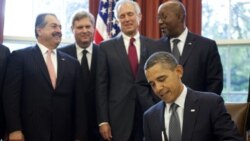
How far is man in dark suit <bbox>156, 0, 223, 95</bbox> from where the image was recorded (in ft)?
12.3

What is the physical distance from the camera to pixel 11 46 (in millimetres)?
5555

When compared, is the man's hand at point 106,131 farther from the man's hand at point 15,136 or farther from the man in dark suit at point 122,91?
the man's hand at point 15,136

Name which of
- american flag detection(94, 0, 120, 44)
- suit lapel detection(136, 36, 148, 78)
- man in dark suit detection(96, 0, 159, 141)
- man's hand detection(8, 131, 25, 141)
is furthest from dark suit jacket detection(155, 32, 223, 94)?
american flag detection(94, 0, 120, 44)

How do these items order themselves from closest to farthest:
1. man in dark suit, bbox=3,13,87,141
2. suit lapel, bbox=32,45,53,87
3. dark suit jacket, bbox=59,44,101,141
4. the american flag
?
1. man in dark suit, bbox=3,13,87,141
2. suit lapel, bbox=32,45,53,87
3. dark suit jacket, bbox=59,44,101,141
4. the american flag

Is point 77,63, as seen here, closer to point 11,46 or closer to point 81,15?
point 81,15

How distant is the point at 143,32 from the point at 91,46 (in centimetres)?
158

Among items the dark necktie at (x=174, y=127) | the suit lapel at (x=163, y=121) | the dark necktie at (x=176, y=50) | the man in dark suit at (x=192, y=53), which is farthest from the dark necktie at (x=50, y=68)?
the dark necktie at (x=174, y=127)

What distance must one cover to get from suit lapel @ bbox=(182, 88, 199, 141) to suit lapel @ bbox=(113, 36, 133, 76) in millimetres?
1172

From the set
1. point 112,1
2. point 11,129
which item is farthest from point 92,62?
point 112,1

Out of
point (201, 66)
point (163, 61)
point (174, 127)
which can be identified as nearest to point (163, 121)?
point (174, 127)

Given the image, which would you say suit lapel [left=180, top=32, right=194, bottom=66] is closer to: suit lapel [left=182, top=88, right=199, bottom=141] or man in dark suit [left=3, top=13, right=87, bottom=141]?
man in dark suit [left=3, top=13, right=87, bottom=141]

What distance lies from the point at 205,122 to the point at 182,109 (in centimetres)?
17

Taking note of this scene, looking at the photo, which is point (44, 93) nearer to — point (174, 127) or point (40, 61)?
point (40, 61)

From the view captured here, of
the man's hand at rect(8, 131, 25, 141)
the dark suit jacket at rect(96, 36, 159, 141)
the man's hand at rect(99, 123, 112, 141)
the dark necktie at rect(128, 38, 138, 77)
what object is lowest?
the man's hand at rect(99, 123, 112, 141)
